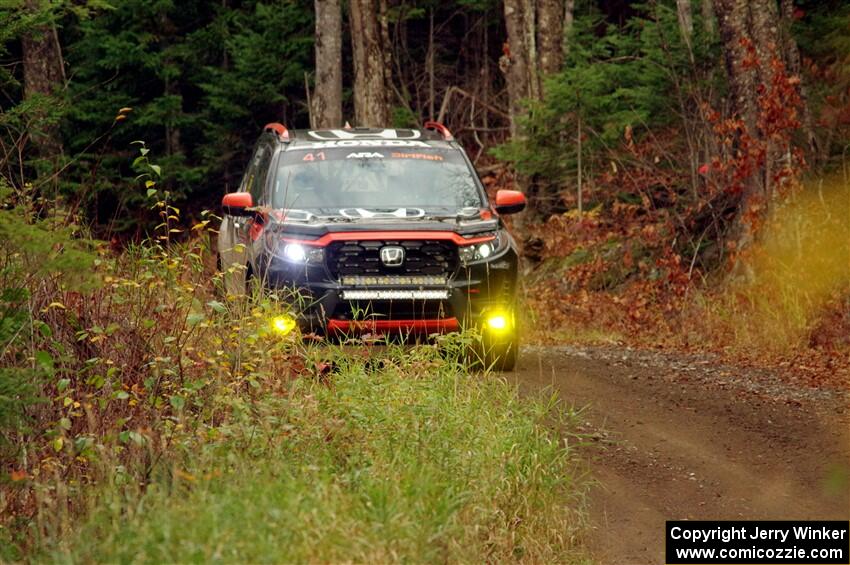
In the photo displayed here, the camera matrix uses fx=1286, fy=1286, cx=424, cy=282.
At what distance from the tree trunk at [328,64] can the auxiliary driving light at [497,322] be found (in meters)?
12.2

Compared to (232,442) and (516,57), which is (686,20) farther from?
(232,442)

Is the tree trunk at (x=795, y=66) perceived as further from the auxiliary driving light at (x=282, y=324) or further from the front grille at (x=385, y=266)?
the auxiliary driving light at (x=282, y=324)

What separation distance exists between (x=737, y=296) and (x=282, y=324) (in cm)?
742

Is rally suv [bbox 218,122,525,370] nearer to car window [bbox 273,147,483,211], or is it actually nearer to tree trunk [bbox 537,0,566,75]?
car window [bbox 273,147,483,211]

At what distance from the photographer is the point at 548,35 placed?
25875mm

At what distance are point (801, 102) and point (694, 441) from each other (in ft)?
25.1

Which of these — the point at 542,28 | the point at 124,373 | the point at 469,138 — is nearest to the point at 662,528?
the point at 124,373

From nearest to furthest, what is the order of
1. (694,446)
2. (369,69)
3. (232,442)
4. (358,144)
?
(232,442)
(694,446)
(358,144)
(369,69)

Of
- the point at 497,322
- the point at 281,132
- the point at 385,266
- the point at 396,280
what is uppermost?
the point at 281,132

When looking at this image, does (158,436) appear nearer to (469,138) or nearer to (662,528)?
(662,528)

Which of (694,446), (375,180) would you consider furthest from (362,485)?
(375,180)

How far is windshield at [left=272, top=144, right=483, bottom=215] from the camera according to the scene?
37.4 feet

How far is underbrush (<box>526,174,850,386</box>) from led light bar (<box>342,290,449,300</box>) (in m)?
3.68

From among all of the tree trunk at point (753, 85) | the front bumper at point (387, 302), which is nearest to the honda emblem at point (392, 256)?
the front bumper at point (387, 302)
